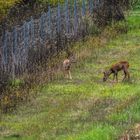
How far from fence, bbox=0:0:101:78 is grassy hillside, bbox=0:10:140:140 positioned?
1910 millimetres

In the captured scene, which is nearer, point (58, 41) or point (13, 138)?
point (13, 138)

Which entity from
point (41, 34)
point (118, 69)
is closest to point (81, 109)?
point (118, 69)

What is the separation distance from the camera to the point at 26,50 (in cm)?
2636

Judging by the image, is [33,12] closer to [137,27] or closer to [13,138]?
[137,27]

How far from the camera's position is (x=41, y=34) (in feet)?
94.0

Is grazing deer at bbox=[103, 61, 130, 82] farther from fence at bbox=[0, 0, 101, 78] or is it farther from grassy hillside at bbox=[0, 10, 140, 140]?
fence at bbox=[0, 0, 101, 78]

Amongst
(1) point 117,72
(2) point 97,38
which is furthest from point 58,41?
(1) point 117,72

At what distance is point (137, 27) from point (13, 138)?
19792mm

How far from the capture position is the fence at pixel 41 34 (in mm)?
25062

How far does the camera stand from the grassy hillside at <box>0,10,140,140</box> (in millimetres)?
15719

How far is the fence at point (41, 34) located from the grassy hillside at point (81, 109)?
1910 mm

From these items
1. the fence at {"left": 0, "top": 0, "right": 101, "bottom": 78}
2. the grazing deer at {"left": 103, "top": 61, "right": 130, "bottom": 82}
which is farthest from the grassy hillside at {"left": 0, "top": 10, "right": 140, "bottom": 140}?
the fence at {"left": 0, "top": 0, "right": 101, "bottom": 78}

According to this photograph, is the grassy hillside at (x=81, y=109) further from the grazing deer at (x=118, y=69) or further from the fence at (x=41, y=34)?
the fence at (x=41, y=34)

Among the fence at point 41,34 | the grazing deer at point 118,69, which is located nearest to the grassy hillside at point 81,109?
the grazing deer at point 118,69
